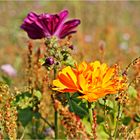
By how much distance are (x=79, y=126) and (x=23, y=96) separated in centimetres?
36

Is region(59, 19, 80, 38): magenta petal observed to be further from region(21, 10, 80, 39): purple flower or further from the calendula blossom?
the calendula blossom

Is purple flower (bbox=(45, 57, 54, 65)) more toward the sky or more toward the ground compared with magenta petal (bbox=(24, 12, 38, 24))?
more toward the ground

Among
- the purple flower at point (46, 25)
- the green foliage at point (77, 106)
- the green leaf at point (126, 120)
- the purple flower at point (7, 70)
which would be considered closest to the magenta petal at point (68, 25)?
the purple flower at point (46, 25)

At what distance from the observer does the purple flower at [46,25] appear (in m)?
1.37

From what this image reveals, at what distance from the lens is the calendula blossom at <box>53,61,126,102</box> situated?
111cm

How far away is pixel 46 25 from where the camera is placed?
1394 millimetres

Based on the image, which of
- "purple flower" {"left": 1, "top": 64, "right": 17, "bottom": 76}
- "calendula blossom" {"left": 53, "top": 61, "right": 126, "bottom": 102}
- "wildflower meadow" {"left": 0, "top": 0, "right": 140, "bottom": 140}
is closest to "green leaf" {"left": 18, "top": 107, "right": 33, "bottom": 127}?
"wildflower meadow" {"left": 0, "top": 0, "right": 140, "bottom": 140}

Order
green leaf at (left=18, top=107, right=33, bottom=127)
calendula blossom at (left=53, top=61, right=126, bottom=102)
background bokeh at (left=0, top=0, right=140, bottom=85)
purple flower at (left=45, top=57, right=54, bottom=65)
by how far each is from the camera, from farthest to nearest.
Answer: background bokeh at (left=0, top=0, right=140, bottom=85) → green leaf at (left=18, top=107, right=33, bottom=127) → purple flower at (left=45, top=57, right=54, bottom=65) → calendula blossom at (left=53, top=61, right=126, bottom=102)

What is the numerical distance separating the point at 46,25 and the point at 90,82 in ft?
1.00

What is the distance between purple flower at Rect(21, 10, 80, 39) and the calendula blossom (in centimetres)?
25

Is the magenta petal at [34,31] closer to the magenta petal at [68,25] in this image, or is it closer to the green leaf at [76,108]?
the magenta petal at [68,25]

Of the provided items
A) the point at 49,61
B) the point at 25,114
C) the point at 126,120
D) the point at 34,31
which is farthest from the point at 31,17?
the point at 126,120

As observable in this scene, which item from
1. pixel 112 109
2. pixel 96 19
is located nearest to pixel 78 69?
pixel 112 109

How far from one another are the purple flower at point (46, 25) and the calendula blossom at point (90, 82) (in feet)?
0.81
